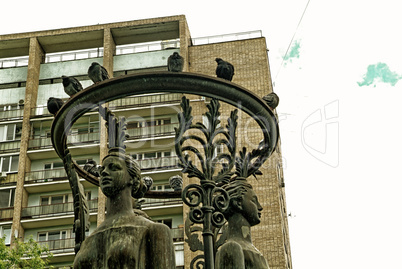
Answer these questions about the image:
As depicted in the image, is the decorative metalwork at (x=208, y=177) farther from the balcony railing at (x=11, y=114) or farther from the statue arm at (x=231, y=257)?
the balcony railing at (x=11, y=114)

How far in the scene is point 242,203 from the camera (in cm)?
802

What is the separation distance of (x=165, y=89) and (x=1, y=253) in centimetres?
2178

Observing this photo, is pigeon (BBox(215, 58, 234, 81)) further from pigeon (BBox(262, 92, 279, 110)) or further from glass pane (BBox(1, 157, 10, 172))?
glass pane (BBox(1, 157, 10, 172))

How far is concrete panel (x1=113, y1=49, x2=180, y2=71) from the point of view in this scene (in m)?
49.1

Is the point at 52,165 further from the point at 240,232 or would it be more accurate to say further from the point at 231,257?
the point at 231,257

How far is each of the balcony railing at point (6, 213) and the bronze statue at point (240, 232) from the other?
3989cm

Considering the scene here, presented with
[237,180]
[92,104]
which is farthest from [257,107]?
[92,104]

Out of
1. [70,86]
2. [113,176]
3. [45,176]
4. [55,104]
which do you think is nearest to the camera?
[113,176]

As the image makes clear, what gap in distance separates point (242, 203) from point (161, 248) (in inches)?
61.1

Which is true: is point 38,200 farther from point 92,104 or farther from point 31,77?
point 92,104

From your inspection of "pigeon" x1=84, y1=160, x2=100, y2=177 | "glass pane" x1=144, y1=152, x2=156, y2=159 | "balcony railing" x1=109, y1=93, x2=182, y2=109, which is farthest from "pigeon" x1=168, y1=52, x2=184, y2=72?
"balcony railing" x1=109, y1=93, x2=182, y2=109

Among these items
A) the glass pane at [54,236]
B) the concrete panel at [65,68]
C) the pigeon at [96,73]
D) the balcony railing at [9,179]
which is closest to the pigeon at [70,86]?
the pigeon at [96,73]

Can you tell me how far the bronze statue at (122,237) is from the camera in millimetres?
6699

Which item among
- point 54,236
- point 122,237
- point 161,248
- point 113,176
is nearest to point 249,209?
point 161,248
